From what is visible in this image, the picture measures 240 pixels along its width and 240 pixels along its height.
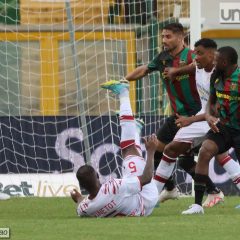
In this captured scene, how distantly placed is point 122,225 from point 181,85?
3547 mm

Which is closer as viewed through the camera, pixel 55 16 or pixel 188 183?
pixel 188 183

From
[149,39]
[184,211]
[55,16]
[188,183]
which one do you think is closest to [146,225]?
[184,211]

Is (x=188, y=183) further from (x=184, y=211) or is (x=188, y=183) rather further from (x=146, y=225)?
(x=146, y=225)

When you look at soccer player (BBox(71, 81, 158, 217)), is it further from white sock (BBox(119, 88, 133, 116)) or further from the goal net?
the goal net

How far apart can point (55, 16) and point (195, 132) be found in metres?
5.72

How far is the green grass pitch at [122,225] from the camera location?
9500 mm

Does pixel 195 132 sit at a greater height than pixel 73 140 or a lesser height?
greater

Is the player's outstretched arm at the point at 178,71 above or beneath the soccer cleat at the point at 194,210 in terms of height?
above

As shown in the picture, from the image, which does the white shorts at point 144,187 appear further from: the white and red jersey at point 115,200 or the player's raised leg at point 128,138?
the white and red jersey at point 115,200

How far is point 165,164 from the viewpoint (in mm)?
13625

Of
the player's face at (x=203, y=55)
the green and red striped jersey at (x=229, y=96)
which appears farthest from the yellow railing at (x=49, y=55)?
the green and red striped jersey at (x=229, y=96)

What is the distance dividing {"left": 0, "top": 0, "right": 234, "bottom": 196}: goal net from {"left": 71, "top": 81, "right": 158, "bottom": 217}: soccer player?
191 inches

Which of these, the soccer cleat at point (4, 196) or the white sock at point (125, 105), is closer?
the white sock at point (125, 105)

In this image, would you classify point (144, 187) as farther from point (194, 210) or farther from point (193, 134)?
point (193, 134)
